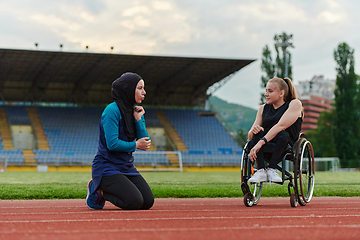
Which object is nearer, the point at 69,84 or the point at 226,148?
the point at 226,148

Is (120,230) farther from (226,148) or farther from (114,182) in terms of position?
(226,148)

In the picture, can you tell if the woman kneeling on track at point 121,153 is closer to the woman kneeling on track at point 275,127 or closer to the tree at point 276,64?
the woman kneeling on track at point 275,127

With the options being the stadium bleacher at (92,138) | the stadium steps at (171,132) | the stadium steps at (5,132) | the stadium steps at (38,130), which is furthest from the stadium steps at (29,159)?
the stadium steps at (171,132)

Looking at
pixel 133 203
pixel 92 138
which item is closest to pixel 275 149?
pixel 133 203

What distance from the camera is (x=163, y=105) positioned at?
39.5m

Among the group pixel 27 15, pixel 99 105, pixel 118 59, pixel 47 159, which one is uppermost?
pixel 27 15

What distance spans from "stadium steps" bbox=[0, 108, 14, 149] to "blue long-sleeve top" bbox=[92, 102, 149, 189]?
2776 cm

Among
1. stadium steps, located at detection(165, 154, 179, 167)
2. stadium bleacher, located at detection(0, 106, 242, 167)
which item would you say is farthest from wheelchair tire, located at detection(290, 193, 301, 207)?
stadium steps, located at detection(165, 154, 179, 167)

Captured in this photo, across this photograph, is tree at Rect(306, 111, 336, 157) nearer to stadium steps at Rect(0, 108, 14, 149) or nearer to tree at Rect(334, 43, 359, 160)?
tree at Rect(334, 43, 359, 160)

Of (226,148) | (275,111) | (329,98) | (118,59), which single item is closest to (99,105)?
(118,59)

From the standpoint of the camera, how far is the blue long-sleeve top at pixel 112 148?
4703mm

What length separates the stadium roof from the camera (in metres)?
30.2

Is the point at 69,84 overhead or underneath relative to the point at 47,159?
overhead

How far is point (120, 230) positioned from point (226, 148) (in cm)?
3135
